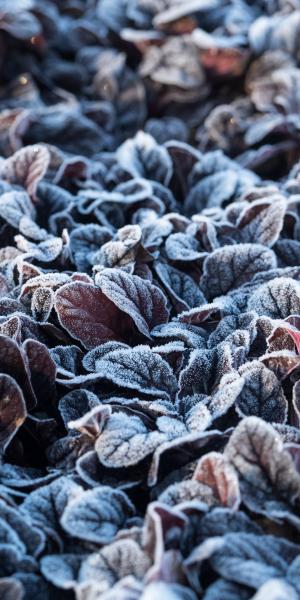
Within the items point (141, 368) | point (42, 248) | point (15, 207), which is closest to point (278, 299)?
point (141, 368)

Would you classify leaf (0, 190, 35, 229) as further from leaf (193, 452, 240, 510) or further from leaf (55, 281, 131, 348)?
leaf (193, 452, 240, 510)

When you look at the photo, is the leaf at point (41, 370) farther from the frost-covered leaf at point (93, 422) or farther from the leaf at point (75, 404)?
the frost-covered leaf at point (93, 422)

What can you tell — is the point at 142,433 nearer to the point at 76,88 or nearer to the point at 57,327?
the point at 57,327

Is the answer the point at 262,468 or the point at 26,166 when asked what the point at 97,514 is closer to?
the point at 262,468

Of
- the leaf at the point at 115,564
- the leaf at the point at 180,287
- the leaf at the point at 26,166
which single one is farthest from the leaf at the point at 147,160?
the leaf at the point at 115,564

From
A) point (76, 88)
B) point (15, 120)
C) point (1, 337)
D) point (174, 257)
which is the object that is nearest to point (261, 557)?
point (1, 337)

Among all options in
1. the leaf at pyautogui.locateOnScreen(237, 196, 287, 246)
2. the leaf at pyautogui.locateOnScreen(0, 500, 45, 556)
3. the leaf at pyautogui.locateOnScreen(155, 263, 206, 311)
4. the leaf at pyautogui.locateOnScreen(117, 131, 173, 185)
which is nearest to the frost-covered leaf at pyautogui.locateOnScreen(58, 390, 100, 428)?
the leaf at pyautogui.locateOnScreen(0, 500, 45, 556)

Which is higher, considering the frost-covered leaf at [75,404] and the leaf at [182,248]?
the leaf at [182,248]
